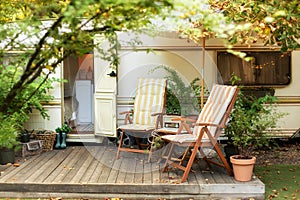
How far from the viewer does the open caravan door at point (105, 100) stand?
22.6 ft

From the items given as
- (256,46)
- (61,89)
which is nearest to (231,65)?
(256,46)

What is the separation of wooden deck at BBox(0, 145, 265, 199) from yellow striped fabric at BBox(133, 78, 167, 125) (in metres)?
0.88

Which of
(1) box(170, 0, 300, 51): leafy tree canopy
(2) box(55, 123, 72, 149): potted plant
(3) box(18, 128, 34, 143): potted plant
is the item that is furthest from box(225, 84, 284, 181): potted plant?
(3) box(18, 128, 34, 143): potted plant

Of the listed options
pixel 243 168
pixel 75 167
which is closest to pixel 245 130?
pixel 243 168

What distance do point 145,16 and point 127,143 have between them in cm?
458

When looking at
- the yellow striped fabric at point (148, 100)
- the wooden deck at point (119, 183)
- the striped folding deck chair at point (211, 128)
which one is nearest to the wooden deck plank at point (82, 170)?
the wooden deck at point (119, 183)

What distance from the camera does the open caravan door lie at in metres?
6.90

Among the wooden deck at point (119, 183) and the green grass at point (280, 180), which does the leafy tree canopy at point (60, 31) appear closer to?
the wooden deck at point (119, 183)

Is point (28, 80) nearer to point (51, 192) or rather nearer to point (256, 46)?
point (51, 192)

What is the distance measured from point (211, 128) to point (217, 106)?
11.3 inches

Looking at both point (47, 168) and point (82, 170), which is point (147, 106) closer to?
point (82, 170)

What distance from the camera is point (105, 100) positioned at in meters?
6.96

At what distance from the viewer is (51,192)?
491 centimetres

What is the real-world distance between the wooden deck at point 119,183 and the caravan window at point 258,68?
2.13 meters
